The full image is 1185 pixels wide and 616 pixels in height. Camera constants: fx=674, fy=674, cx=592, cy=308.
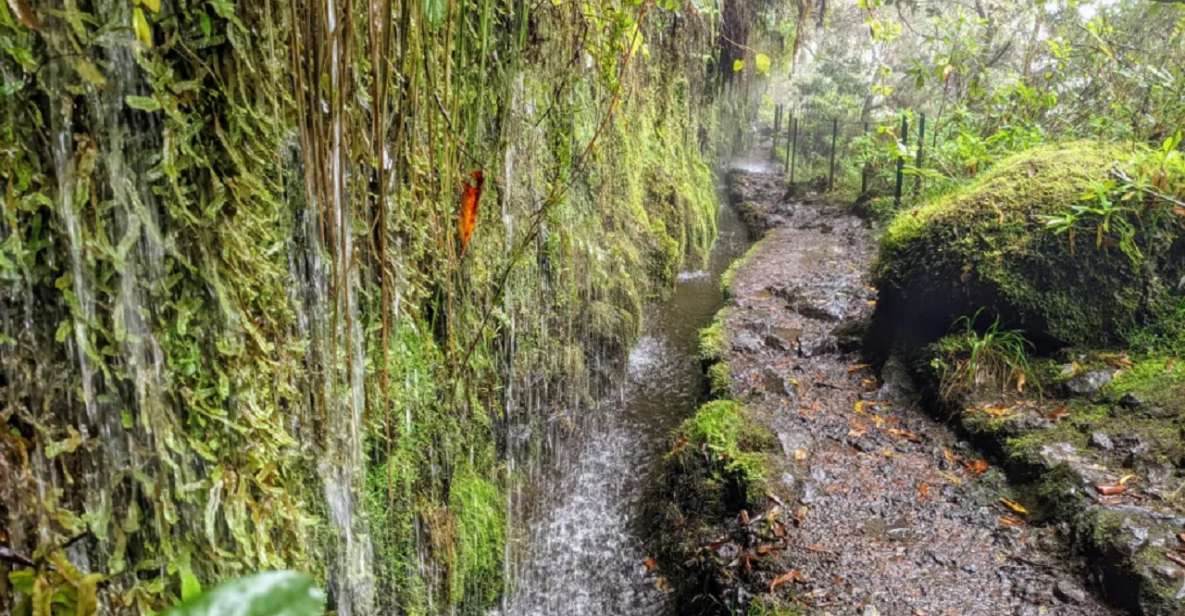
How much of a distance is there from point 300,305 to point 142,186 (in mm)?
511

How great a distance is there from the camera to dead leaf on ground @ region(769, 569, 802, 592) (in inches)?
122

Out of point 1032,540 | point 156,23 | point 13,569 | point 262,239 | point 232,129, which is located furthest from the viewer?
point 1032,540

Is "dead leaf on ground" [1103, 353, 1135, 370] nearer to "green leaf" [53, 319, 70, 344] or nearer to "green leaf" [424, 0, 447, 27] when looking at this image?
"green leaf" [424, 0, 447, 27]

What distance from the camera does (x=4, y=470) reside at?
3.31ft

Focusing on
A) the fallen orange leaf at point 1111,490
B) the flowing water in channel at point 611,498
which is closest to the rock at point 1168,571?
the fallen orange leaf at point 1111,490

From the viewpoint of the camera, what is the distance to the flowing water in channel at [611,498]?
361cm

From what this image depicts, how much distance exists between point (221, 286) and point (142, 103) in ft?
1.13

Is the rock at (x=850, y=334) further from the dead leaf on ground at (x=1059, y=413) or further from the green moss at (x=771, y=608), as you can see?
the green moss at (x=771, y=608)

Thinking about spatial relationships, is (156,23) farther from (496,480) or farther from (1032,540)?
(1032,540)

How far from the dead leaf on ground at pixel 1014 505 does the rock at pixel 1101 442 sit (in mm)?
541

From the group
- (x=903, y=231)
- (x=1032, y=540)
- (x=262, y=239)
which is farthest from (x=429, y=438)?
(x=903, y=231)

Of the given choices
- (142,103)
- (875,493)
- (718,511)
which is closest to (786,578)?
(718,511)

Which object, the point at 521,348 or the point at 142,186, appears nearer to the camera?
the point at 142,186

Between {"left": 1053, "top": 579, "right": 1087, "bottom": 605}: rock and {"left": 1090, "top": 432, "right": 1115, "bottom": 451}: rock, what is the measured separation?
96 centimetres
